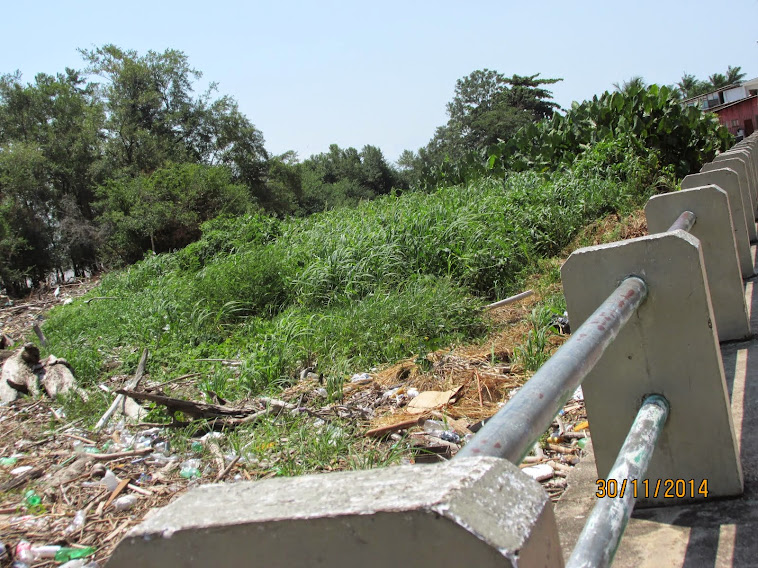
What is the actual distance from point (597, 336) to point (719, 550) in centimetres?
63

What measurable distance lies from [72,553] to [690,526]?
8.50 feet

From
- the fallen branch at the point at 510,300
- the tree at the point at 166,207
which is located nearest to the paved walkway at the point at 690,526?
the fallen branch at the point at 510,300

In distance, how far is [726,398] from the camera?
64.7 inches

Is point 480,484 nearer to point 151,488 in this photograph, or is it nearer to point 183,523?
point 183,523

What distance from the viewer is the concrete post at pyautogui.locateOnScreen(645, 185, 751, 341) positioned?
8.98 feet

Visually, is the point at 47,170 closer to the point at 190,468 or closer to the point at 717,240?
the point at 190,468

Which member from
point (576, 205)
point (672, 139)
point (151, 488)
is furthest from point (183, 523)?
point (672, 139)

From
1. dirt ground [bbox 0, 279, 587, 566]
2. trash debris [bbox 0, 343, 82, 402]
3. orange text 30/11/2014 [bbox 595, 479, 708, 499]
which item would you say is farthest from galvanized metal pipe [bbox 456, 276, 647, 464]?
trash debris [bbox 0, 343, 82, 402]

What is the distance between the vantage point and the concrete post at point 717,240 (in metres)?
2.74

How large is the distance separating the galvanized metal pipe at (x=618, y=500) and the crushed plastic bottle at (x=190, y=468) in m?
2.67

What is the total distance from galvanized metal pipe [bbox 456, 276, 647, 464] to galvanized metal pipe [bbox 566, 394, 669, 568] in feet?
0.52

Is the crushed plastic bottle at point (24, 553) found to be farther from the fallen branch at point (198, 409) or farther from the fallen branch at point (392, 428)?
the fallen branch at point (392, 428)

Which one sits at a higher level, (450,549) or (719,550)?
(450,549)

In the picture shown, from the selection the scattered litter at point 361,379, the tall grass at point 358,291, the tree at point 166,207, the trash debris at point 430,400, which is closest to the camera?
the trash debris at point 430,400
